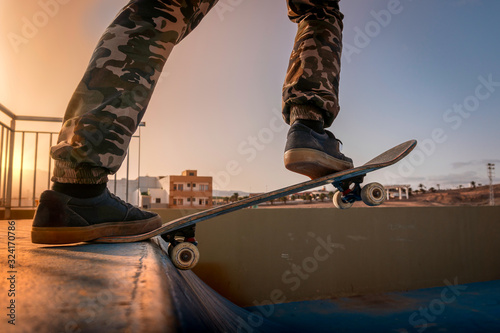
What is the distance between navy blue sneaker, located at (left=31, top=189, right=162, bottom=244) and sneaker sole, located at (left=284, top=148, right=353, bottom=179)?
0.71 m

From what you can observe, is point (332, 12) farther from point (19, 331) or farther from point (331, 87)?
point (19, 331)

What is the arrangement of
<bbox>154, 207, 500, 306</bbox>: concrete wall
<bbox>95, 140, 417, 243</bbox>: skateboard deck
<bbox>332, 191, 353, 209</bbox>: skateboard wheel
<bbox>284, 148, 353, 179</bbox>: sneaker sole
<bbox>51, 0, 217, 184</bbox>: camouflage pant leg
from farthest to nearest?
<bbox>154, 207, 500, 306</bbox>: concrete wall → <bbox>332, 191, 353, 209</bbox>: skateboard wheel → <bbox>284, 148, 353, 179</bbox>: sneaker sole → <bbox>95, 140, 417, 243</bbox>: skateboard deck → <bbox>51, 0, 217, 184</bbox>: camouflage pant leg

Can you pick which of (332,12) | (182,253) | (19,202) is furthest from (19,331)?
(19,202)

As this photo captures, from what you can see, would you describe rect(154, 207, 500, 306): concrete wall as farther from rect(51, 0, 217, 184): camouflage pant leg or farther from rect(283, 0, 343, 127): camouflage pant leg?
rect(51, 0, 217, 184): camouflage pant leg

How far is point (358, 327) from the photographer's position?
277cm

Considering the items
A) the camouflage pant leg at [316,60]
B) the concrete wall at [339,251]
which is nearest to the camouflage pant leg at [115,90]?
the camouflage pant leg at [316,60]

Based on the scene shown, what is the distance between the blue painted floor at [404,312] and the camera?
8.72 feet

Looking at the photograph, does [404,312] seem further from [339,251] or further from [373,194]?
[373,194]

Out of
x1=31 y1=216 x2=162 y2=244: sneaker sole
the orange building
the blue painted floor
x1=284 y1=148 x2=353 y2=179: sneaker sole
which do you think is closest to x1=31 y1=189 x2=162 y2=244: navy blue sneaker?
x1=31 y1=216 x2=162 y2=244: sneaker sole

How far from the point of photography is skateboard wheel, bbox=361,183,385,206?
1.29 m

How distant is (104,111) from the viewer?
3.15ft

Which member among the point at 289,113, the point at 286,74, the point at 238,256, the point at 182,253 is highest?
the point at 286,74

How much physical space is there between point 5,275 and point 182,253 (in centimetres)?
54

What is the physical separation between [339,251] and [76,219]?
3.08 metres
